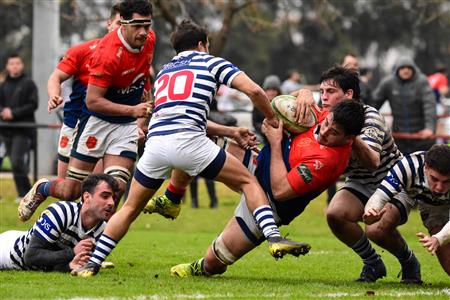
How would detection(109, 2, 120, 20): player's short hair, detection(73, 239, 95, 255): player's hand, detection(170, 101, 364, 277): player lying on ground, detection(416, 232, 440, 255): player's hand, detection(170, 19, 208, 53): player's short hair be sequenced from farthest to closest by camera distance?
1. detection(109, 2, 120, 20): player's short hair
2. detection(73, 239, 95, 255): player's hand
3. detection(170, 19, 208, 53): player's short hair
4. detection(170, 101, 364, 277): player lying on ground
5. detection(416, 232, 440, 255): player's hand

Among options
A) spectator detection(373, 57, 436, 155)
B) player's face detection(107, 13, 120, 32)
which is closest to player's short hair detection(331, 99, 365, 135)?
player's face detection(107, 13, 120, 32)

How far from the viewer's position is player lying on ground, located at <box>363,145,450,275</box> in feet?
26.6

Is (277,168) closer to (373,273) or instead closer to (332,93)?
(332,93)

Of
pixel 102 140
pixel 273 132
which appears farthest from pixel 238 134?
pixel 102 140

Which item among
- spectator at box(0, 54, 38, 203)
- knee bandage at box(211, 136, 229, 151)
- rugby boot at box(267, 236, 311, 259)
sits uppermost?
knee bandage at box(211, 136, 229, 151)

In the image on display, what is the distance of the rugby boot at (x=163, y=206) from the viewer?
9531mm

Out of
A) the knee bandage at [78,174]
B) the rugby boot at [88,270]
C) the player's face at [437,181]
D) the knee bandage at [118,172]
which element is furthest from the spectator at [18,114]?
the player's face at [437,181]

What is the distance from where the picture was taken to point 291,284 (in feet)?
28.7

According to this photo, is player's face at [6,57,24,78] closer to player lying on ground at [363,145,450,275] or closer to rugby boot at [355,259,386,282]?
rugby boot at [355,259,386,282]

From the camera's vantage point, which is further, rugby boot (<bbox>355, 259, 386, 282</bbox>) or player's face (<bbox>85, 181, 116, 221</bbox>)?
rugby boot (<bbox>355, 259, 386, 282</bbox>)

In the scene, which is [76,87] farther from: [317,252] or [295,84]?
[295,84]

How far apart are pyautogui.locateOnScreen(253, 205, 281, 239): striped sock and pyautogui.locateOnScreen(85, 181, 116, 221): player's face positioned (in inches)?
52.1

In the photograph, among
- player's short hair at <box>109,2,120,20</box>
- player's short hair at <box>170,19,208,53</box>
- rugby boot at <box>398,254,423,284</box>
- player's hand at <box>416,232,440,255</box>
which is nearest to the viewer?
player's hand at <box>416,232,440,255</box>

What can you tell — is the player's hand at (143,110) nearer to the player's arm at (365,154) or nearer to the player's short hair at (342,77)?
the player's short hair at (342,77)
